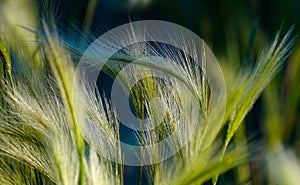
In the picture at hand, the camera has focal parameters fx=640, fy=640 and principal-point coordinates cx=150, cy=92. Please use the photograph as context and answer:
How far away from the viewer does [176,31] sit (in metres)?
0.90

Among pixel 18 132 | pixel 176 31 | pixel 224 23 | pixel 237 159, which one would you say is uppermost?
pixel 224 23

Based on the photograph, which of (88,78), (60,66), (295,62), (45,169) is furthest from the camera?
(295,62)

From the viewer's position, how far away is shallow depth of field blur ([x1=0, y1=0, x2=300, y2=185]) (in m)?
1.01

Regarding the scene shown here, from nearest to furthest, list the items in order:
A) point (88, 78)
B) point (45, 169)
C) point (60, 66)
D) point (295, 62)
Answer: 1. point (60, 66)
2. point (45, 169)
3. point (88, 78)
4. point (295, 62)

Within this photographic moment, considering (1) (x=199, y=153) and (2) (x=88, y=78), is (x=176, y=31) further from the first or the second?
(1) (x=199, y=153)

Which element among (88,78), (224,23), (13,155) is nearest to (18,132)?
(13,155)

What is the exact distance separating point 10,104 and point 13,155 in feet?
0.21

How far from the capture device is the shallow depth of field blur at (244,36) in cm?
101

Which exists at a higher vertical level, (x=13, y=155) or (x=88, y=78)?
(x=88, y=78)

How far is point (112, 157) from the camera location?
0.78m

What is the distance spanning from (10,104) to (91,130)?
0.11 meters

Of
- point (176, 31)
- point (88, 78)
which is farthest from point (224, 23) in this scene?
point (88, 78)

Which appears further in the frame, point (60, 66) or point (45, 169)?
point (45, 169)

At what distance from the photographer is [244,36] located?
112 centimetres
